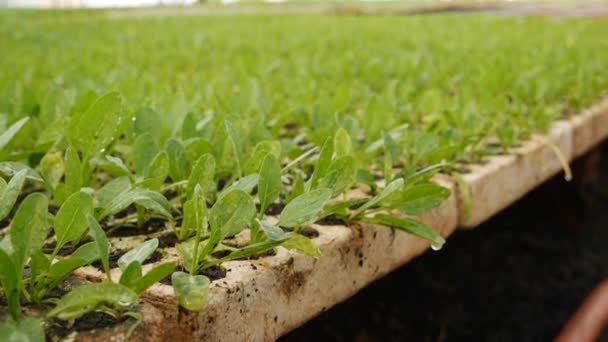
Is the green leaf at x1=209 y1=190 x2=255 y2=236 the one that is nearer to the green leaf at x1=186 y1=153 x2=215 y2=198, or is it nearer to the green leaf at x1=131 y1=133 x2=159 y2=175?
the green leaf at x1=186 y1=153 x2=215 y2=198

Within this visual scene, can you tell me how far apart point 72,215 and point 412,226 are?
1.79ft

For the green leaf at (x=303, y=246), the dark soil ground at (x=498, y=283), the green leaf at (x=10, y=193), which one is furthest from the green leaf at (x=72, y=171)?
the dark soil ground at (x=498, y=283)

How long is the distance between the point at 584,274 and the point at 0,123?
2.25m

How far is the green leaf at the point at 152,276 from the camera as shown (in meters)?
0.84

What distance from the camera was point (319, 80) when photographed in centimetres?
275

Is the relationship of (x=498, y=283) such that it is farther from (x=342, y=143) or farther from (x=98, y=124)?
(x=98, y=124)

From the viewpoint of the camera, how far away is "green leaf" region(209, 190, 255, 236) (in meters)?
0.96

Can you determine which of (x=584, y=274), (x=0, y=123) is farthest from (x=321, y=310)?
(x=584, y=274)

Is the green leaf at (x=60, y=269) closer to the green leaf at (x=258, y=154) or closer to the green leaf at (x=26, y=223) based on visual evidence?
the green leaf at (x=26, y=223)

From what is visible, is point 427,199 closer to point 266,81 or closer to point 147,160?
point 147,160

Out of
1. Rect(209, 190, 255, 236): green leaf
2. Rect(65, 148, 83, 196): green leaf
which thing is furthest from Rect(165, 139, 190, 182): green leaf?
Rect(209, 190, 255, 236): green leaf

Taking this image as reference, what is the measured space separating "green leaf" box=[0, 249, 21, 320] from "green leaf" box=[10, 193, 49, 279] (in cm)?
3

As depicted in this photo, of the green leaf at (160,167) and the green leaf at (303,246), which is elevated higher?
the green leaf at (160,167)

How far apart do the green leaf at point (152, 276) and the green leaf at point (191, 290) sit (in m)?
0.03
